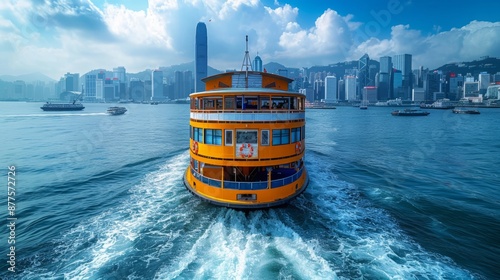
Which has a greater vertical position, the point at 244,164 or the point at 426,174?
the point at 244,164

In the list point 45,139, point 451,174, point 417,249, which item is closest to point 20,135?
point 45,139

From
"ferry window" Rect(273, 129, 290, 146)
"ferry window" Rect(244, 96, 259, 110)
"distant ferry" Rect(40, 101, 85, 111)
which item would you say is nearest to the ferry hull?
"ferry window" Rect(273, 129, 290, 146)

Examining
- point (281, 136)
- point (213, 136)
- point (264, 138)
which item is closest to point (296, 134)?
point (281, 136)

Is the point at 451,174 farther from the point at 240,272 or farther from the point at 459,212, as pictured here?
the point at 240,272

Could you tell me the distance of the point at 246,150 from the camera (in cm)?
1867

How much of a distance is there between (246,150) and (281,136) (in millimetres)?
2771

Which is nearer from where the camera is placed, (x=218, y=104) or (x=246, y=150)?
(x=246, y=150)

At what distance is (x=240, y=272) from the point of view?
1225 cm

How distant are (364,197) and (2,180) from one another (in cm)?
3508

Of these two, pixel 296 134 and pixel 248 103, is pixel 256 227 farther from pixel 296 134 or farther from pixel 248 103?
pixel 248 103

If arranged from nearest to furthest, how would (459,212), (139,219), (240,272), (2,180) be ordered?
(240,272) < (139,219) < (459,212) < (2,180)

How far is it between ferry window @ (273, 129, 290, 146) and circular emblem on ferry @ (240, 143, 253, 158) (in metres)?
1.80

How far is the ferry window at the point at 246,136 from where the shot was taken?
1888 cm

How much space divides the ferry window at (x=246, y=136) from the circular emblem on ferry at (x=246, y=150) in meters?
0.34
